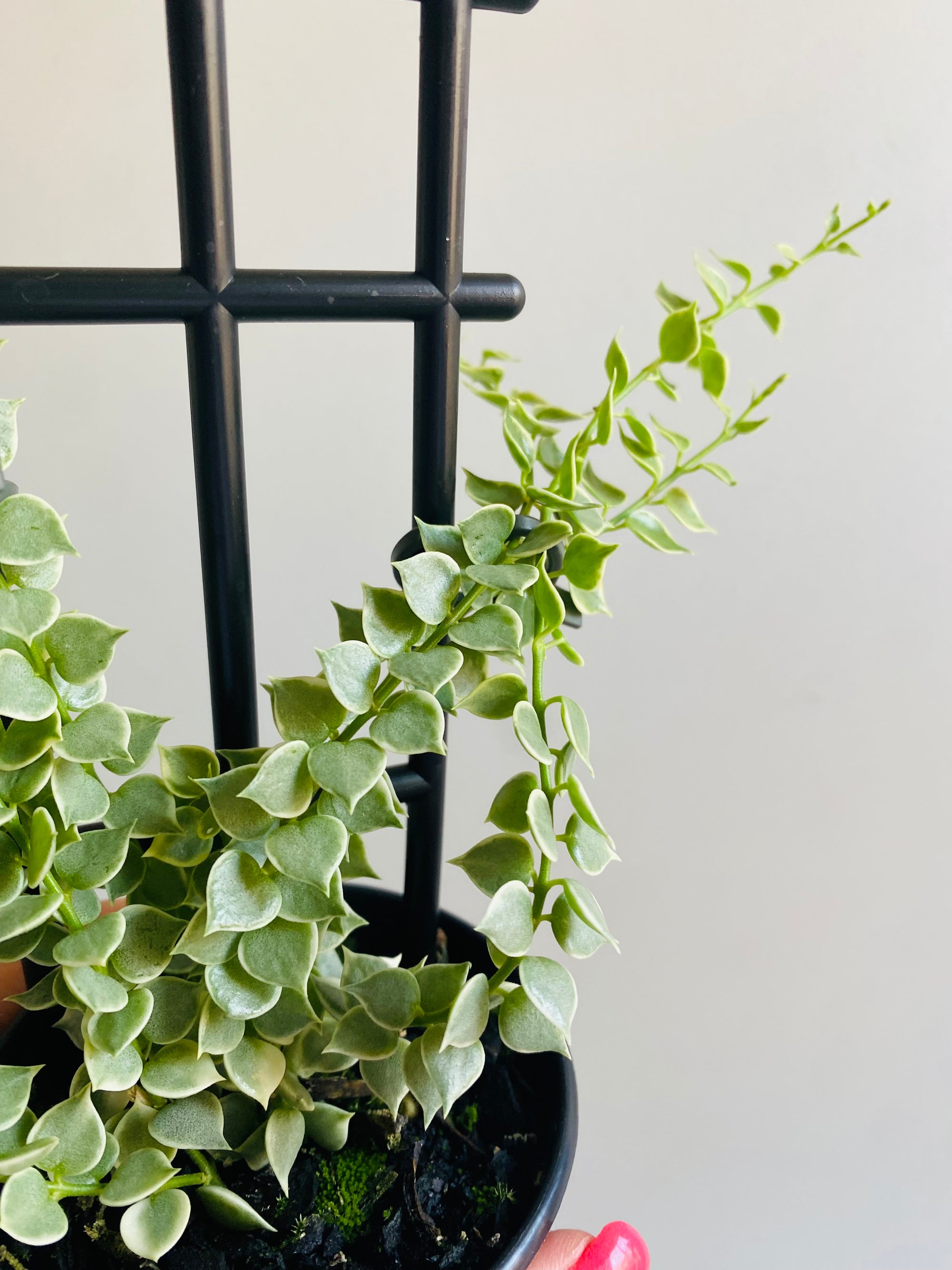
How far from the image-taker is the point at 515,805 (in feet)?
1.04

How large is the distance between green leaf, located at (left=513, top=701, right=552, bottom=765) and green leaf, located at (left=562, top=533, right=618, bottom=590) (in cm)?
4

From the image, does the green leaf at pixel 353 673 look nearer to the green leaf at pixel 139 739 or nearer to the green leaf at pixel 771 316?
the green leaf at pixel 139 739

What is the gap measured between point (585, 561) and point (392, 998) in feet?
0.52

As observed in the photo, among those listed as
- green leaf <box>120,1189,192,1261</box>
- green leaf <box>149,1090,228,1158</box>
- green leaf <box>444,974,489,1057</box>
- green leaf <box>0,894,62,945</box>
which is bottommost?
green leaf <box>120,1189,192,1261</box>

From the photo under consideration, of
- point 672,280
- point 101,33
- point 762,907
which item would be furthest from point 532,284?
point 762,907

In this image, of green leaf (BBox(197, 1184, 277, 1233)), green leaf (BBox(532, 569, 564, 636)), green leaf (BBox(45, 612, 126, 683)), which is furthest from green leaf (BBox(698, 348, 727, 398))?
green leaf (BBox(197, 1184, 277, 1233))

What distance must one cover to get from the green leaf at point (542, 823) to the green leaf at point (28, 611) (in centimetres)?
14

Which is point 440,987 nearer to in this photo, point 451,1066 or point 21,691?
point 451,1066

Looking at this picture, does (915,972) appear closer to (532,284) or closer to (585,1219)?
(585,1219)

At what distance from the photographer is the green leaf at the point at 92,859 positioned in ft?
0.93

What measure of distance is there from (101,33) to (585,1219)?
103cm

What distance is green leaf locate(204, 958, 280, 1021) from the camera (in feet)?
0.95

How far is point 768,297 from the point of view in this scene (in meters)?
0.66

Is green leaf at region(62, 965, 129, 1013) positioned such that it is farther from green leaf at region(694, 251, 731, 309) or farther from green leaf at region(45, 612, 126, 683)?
green leaf at region(694, 251, 731, 309)
